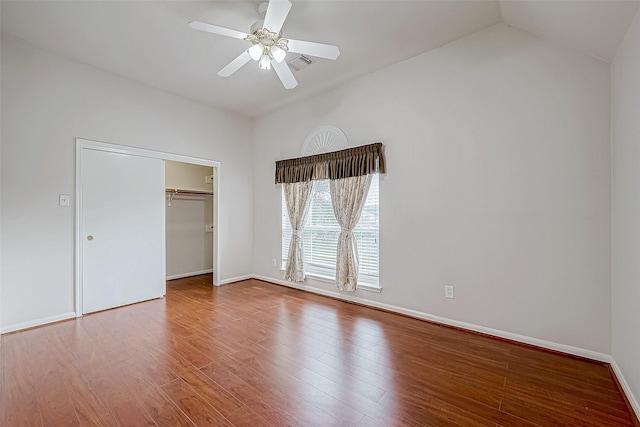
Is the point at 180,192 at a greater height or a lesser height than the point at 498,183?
greater

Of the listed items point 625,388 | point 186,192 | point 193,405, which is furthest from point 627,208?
point 186,192

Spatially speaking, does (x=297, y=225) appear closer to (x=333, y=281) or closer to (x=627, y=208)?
(x=333, y=281)

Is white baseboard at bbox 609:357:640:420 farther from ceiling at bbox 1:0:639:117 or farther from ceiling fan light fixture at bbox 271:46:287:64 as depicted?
ceiling fan light fixture at bbox 271:46:287:64

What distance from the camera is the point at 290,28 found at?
8.91 ft

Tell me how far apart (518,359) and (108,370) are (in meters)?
3.25

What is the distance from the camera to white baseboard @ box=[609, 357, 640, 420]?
1677 millimetres

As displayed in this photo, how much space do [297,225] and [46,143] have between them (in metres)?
3.10

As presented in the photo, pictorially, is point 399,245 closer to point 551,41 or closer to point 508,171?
point 508,171

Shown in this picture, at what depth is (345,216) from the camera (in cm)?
375

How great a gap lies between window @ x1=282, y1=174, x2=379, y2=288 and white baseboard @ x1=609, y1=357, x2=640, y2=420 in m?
2.09

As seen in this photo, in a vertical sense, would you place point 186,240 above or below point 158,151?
below

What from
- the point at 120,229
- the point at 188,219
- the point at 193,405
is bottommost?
the point at 193,405

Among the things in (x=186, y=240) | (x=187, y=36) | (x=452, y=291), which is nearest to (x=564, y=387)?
(x=452, y=291)

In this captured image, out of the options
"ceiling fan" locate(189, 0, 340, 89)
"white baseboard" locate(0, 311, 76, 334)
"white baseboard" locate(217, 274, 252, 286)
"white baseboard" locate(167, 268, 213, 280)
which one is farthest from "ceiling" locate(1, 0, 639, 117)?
"white baseboard" locate(167, 268, 213, 280)
